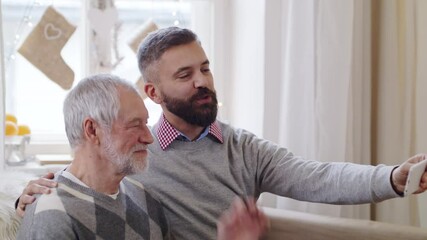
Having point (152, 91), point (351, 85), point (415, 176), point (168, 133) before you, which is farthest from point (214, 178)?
point (351, 85)

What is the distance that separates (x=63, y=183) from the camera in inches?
50.0

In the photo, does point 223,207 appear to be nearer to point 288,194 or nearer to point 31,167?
point 288,194

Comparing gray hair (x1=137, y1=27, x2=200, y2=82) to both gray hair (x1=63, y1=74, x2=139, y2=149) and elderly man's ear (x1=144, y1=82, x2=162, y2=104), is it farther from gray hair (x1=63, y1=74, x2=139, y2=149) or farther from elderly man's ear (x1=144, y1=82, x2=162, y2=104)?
gray hair (x1=63, y1=74, x2=139, y2=149)

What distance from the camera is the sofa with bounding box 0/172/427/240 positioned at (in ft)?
4.91

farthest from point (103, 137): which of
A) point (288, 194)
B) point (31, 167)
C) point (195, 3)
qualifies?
point (195, 3)

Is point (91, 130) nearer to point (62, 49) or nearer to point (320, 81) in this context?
point (320, 81)

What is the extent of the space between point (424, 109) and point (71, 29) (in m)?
1.33

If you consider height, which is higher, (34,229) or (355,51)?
(355,51)

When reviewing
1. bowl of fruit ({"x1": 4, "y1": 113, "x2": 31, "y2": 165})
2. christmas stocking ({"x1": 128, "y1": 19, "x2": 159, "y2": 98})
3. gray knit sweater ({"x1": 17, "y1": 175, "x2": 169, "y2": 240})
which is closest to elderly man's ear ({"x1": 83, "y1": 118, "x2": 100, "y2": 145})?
gray knit sweater ({"x1": 17, "y1": 175, "x2": 169, "y2": 240})

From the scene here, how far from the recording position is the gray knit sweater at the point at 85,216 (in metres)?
1.18

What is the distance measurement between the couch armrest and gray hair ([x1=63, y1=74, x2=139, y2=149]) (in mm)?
692

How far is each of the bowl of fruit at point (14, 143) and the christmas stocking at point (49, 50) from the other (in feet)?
0.75

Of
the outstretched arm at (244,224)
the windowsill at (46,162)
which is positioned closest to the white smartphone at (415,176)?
the outstretched arm at (244,224)

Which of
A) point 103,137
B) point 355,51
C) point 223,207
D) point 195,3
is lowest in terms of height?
point 223,207
